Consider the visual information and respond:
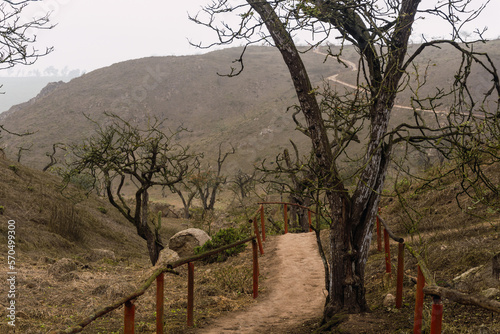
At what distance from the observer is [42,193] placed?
57.0 ft

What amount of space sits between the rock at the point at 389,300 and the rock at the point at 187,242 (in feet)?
24.4

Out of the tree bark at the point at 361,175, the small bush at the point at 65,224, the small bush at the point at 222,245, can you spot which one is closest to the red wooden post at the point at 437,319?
the tree bark at the point at 361,175

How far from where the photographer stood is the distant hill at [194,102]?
61.4 metres

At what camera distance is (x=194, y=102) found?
8438 centimetres

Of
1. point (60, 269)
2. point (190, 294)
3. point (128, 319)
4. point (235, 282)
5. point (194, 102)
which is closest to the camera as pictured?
point (128, 319)

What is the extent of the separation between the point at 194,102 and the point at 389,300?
267 feet

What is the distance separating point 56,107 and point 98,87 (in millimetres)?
10538

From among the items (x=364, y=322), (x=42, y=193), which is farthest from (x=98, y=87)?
(x=364, y=322)

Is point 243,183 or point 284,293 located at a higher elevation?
point 243,183

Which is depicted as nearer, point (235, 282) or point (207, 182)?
point (235, 282)

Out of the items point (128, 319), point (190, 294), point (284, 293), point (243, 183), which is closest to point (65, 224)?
point (284, 293)

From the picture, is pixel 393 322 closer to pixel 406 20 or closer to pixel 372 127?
pixel 372 127

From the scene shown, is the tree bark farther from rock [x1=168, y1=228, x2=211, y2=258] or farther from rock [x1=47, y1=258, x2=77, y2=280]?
rock [x1=168, y1=228, x2=211, y2=258]

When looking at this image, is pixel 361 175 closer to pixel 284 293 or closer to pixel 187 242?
pixel 284 293
